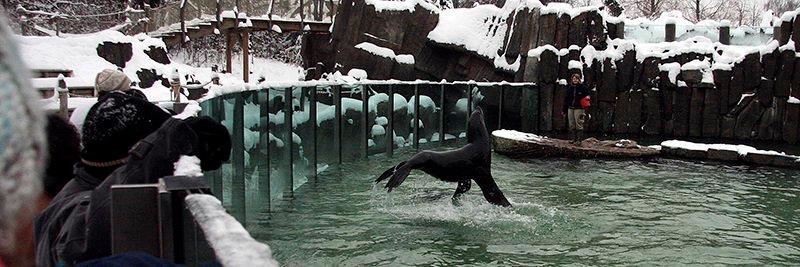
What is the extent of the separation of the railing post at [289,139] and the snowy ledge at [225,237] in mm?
7021

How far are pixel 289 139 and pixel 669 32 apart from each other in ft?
40.5

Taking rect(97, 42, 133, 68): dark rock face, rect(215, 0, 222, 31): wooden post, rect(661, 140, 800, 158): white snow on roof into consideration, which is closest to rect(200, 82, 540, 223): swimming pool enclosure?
rect(661, 140, 800, 158): white snow on roof

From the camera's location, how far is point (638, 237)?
7.03m

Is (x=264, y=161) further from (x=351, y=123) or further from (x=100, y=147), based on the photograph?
(x=100, y=147)

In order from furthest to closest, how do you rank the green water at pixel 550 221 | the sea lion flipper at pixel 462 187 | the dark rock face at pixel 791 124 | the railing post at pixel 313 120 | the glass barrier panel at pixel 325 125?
the dark rock face at pixel 791 124 → the glass barrier panel at pixel 325 125 → the railing post at pixel 313 120 → the sea lion flipper at pixel 462 187 → the green water at pixel 550 221

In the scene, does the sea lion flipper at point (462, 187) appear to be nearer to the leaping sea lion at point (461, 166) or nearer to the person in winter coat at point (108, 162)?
the leaping sea lion at point (461, 166)

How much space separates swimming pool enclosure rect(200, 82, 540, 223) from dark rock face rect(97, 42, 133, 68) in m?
5.60

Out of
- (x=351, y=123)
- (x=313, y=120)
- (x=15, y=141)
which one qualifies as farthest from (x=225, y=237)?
(x=351, y=123)

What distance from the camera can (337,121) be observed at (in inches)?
427

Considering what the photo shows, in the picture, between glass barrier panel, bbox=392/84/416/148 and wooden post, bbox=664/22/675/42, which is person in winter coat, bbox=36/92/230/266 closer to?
glass barrier panel, bbox=392/84/416/148

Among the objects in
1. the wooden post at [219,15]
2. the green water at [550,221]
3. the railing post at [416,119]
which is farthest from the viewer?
the wooden post at [219,15]

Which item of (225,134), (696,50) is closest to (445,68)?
(696,50)

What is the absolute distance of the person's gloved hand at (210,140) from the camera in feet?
8.27

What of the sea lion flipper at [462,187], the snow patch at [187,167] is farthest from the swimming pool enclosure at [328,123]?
the snow patch at [187,167]
